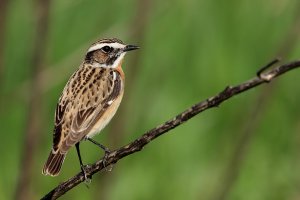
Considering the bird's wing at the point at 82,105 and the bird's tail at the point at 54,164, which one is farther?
the bird's wing at the point at 82,105

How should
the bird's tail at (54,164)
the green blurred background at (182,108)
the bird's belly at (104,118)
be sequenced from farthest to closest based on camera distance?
the green blurred background at (182,108) → the bird's belly at (104,118) → the bird's tail at (54,164)

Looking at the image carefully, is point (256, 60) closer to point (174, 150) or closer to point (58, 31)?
point (174, 150)

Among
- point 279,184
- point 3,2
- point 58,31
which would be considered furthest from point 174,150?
point 3,2

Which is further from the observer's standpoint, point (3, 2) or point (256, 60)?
point (256, 60)

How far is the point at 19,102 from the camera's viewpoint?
28.3 ft

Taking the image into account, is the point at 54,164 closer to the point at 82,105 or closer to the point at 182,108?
the point at 82,105

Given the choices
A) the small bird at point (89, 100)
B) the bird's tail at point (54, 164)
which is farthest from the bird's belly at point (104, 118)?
the bird's tail at point (54, 164)

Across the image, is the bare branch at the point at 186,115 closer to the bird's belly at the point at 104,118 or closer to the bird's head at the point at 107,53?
the bird's belly at the point at 104,118

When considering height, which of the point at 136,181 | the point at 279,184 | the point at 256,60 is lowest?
the point at 279,184

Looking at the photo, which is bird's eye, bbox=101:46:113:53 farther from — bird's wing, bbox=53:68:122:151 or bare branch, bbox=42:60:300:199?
bare branch, bbox=42:60:300:199

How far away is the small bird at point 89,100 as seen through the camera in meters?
5.80

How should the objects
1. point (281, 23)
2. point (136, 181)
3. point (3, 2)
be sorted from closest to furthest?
point (3, 2), point (136, 181), point (281, 23)

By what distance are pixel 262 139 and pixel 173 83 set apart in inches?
39.2

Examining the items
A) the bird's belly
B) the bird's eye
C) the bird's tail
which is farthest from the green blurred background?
the bird's tail
